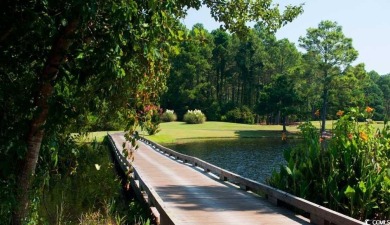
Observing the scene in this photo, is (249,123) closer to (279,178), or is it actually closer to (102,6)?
(279,178)

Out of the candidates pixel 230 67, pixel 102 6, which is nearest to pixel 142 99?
pixel 102 6

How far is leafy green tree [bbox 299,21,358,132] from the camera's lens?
215 feet

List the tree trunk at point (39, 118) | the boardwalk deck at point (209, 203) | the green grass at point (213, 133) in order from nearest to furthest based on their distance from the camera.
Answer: the tree trunk at point (39, 118)
the boardwalk deck at point (209, 203)
the green grass at point (213, 133)

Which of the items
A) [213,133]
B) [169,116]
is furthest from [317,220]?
[169,116]

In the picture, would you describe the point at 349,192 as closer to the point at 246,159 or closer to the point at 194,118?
the point at 246,159

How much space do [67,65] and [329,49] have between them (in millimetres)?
65337

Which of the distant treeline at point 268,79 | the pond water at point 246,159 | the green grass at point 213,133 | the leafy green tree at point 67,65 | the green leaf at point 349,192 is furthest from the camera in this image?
the distant treeline at point 268,79

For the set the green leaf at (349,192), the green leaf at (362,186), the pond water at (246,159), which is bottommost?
the pond water at (246,159)

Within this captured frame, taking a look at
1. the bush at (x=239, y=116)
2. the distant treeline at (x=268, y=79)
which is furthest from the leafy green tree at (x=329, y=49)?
the bush at (x=239, y=116)

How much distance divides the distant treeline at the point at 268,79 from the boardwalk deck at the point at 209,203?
43109 millimetres

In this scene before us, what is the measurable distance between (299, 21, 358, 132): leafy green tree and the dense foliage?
56.8 m

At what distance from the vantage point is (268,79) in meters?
102

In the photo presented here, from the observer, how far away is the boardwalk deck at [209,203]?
9141 mm

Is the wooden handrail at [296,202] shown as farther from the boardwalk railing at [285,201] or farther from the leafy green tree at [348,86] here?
the leafy green tree at [348,86]
